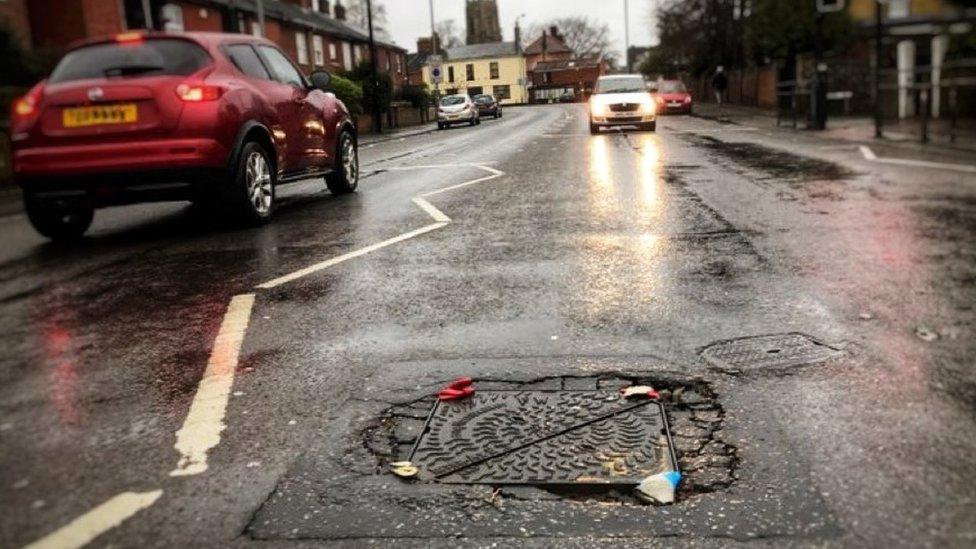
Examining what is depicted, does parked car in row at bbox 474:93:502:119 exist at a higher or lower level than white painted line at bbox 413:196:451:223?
higher

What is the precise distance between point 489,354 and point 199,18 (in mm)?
36903

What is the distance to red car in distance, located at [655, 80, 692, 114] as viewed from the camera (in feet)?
123

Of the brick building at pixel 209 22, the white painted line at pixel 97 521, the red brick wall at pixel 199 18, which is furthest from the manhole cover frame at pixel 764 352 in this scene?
the red brick wall at pixel 199 18

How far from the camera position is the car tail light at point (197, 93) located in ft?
22.8

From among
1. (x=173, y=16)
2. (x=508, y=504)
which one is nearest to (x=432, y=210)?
(x=508, y=504)

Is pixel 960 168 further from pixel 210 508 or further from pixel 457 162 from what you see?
pixel 210 508

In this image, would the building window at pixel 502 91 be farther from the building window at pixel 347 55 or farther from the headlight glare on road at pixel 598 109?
the headlight glare on road at pixel 598 109

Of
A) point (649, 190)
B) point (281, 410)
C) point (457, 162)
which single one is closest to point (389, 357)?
point (281, 410)

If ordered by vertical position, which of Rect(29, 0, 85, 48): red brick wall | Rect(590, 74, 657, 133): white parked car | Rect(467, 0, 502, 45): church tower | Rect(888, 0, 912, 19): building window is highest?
Rect(467, 0, 502, 45): church tower

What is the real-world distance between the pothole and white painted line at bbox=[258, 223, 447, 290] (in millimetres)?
2397

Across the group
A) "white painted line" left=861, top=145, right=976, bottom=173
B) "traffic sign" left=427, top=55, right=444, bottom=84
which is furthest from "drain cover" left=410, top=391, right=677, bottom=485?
"traffic sign" left=427, top=55, right=444, bottom=84

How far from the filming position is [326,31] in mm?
50781

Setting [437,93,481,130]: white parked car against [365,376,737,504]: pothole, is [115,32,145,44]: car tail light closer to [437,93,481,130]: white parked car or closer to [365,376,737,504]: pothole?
[365,376,737,504]: pothole

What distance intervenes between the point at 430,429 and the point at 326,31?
168 feet
